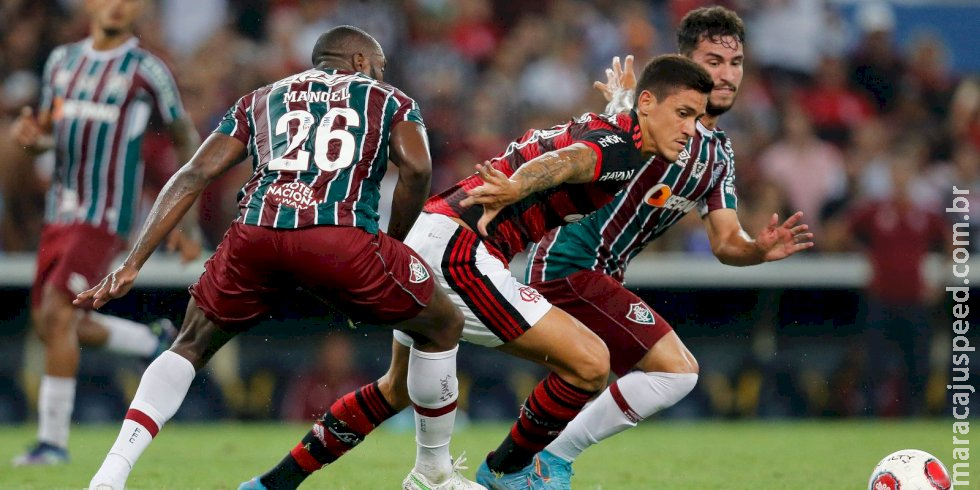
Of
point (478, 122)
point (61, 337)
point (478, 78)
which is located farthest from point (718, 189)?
point (478, 78)

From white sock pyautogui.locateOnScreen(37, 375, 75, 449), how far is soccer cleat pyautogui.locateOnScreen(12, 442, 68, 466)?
1.5 inches

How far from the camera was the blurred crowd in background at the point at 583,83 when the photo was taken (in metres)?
13.1

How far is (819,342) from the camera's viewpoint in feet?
46.6

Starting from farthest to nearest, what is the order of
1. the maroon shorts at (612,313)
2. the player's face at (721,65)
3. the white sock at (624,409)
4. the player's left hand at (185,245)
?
the player's left hand at (185,245)
the player's face at (721,65)
the maroon shorts at (612,313)
the white sock at (624,409)

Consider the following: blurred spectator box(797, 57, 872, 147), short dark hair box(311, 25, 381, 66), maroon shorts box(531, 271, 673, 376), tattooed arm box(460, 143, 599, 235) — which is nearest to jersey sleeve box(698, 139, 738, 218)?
maroon shorts box(531, 271, 673, 376)

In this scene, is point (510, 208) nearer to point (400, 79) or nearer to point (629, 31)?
point (400, 79)

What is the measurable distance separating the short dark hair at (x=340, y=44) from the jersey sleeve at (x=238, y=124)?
15.2 inches

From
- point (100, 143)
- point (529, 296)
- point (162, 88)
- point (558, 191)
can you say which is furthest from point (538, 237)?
point (100, 143)

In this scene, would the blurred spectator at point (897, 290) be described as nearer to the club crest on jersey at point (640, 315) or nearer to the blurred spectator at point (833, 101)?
the blurred spectator at point (833, 101)

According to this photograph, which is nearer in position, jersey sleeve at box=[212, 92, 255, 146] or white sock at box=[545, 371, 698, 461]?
jersey sleeve at box=[212, 92, 255, 146]

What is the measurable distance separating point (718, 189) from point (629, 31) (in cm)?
841

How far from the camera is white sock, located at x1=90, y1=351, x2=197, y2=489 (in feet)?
18.0

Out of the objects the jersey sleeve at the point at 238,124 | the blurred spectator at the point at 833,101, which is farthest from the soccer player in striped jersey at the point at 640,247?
the blurred spectator at the point at 833,101

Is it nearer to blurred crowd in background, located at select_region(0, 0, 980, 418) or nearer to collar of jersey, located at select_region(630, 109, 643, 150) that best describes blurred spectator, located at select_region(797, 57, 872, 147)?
blurred crowd in background, located at select_region(0, 0, 980, 418)
